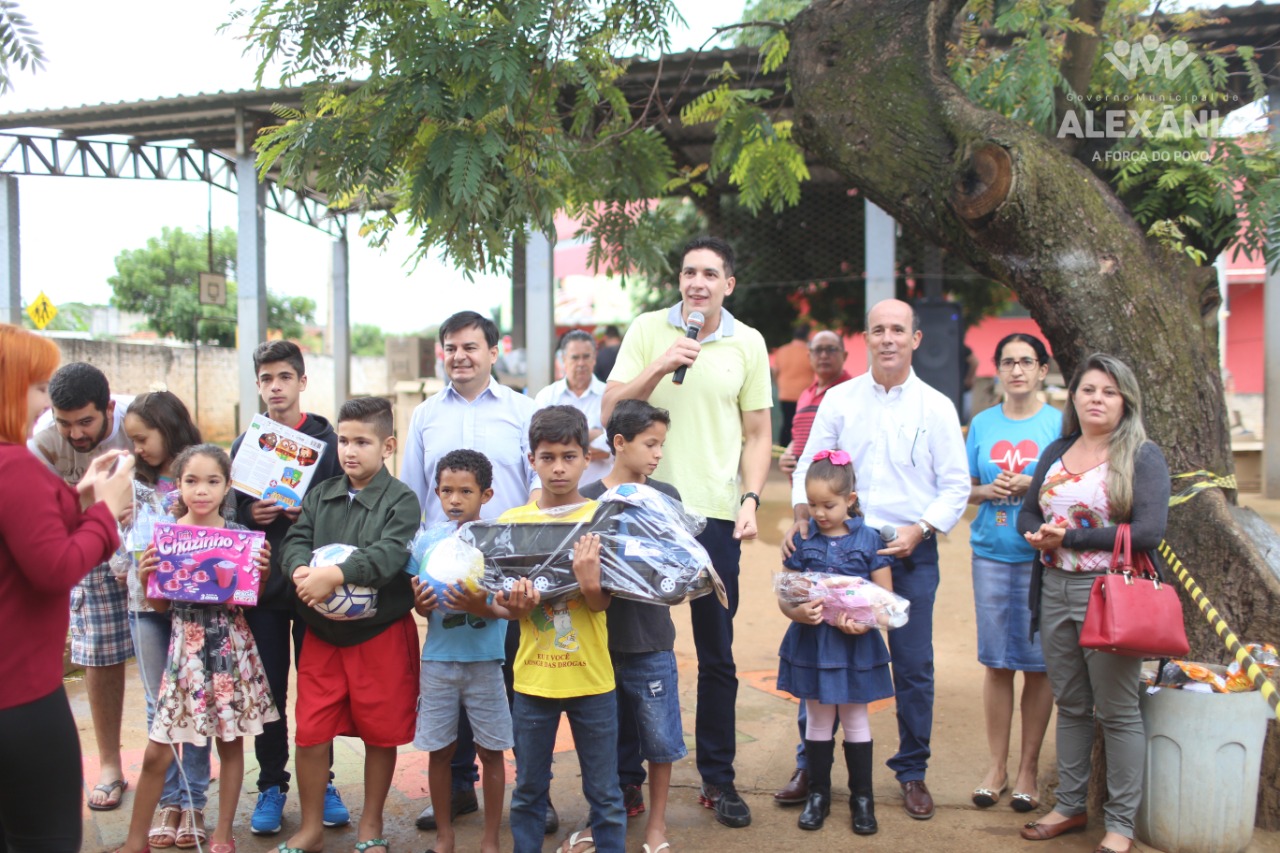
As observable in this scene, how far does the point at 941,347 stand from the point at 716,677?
8214 mm

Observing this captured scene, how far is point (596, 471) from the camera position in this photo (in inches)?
241

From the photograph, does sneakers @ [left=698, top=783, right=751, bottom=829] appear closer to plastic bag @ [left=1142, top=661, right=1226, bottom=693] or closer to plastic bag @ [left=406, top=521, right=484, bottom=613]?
plastic bag @ [left=406, top=521, right=484, bottom=613]

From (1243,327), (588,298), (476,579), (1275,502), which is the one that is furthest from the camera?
(588,298)

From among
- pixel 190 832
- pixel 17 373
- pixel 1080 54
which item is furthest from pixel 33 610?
pixel 1080 54

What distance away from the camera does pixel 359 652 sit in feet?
11.8

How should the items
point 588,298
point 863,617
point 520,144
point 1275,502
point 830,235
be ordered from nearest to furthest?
point 863,617, point 520,144, point 1275,502, point 830,235, point 588,298

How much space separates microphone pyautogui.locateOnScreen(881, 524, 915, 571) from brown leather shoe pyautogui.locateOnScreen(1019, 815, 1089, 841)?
1020mm

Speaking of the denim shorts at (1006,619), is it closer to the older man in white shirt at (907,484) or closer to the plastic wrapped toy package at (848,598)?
the older man in white shirt at (907,484)

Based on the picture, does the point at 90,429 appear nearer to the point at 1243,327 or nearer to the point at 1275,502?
the point at 1275,502

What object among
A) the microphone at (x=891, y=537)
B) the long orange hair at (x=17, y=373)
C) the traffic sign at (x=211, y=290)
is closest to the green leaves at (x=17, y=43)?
the long orange hair at (x=17, y=373)

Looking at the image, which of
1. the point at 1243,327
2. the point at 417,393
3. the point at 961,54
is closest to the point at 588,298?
the point at 1243,327

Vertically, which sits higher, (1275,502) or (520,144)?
(520,144)

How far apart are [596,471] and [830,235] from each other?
926 cm

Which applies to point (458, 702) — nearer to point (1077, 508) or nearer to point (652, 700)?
point (652, 700)
